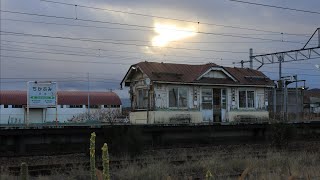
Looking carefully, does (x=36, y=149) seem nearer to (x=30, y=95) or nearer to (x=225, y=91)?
A: (x=30, y=95)

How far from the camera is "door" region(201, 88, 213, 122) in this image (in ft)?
103

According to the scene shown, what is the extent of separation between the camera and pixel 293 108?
38281 mm

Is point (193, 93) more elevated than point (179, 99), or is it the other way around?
point (193, 93)

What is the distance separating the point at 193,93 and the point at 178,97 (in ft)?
3.85

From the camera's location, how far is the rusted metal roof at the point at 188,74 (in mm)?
30406

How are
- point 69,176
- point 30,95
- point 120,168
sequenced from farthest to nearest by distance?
1. point 30,95
2. point 120,168
3. point 69,176

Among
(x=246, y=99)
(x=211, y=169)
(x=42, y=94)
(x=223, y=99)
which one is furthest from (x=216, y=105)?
(x=211, y=169)

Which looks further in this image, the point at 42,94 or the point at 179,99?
the point at 179,99

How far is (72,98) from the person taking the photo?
6462 cm

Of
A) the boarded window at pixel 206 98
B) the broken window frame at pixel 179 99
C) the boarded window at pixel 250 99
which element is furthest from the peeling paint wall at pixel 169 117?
the boarded window at pixel 250 99

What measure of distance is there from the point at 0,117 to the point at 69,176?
1580 inches

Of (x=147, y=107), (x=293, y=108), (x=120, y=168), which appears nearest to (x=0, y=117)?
(x=147, y=107)

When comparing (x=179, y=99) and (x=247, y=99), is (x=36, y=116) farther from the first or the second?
(x=247, y=99)

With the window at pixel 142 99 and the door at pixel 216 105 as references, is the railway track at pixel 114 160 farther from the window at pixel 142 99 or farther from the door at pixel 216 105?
the window at pixel 142 99
